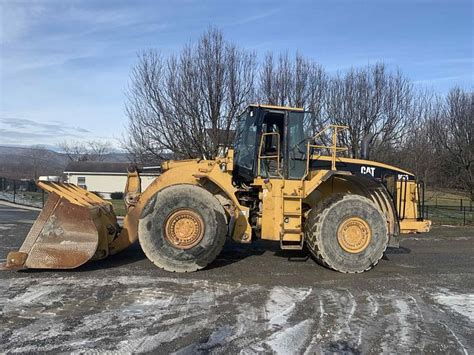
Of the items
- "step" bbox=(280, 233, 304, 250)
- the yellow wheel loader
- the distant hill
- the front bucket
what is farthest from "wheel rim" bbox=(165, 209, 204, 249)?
the distant hill

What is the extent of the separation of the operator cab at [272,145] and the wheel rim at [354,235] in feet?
3.73

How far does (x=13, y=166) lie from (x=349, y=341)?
93531 millimetres

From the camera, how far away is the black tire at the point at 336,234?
25.2ft

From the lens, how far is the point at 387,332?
507cm

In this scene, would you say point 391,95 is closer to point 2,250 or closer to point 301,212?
point 301,212

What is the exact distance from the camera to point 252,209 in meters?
8.27

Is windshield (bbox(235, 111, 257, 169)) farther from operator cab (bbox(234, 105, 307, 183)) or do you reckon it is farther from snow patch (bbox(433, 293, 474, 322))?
snow patch (bbox(433, 293, 474, 322))

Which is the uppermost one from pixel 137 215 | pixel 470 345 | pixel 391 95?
pixel 391 95

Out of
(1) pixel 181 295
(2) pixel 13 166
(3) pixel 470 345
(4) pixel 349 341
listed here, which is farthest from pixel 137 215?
(2) pixel 13 166

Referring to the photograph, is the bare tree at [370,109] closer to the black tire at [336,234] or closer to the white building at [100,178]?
the black tire at [336,234]

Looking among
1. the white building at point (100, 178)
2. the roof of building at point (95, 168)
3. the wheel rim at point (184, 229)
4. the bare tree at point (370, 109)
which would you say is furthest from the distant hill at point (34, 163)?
the wheel rim at point (184, 229)

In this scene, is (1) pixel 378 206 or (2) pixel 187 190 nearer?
(2) pixel 187 190

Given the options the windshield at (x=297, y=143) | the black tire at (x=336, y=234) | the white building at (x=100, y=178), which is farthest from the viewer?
the white building at (x=100, y=178)

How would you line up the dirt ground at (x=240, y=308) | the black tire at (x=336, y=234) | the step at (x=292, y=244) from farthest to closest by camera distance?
the step at (x=292, y=244)
the black tire at (x=336, y=234)
the dirt ground at (x=240, y=308)
